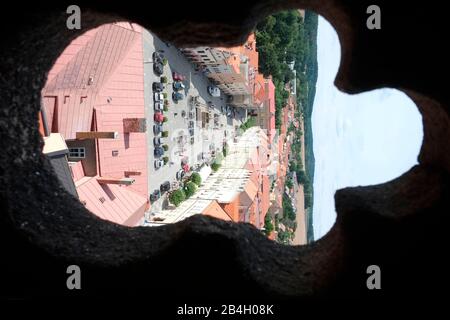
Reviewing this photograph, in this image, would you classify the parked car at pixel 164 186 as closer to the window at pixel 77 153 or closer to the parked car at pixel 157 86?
the parked car at pixel 157 86

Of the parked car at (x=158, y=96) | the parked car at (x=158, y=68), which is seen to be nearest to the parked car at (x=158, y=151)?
the parked car at (x=158, y=96)

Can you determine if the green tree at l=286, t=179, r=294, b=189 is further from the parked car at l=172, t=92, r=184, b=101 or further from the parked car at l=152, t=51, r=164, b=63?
the parked car at l=152, t=51, r=164, b=63

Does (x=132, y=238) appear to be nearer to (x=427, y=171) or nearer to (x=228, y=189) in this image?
(x=427, y=171)

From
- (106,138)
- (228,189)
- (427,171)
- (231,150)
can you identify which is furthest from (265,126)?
(427,171)

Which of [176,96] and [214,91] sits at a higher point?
[214,91]

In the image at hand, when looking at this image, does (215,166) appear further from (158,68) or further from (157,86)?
(158,68)

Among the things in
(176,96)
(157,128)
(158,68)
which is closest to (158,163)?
(157,128)
